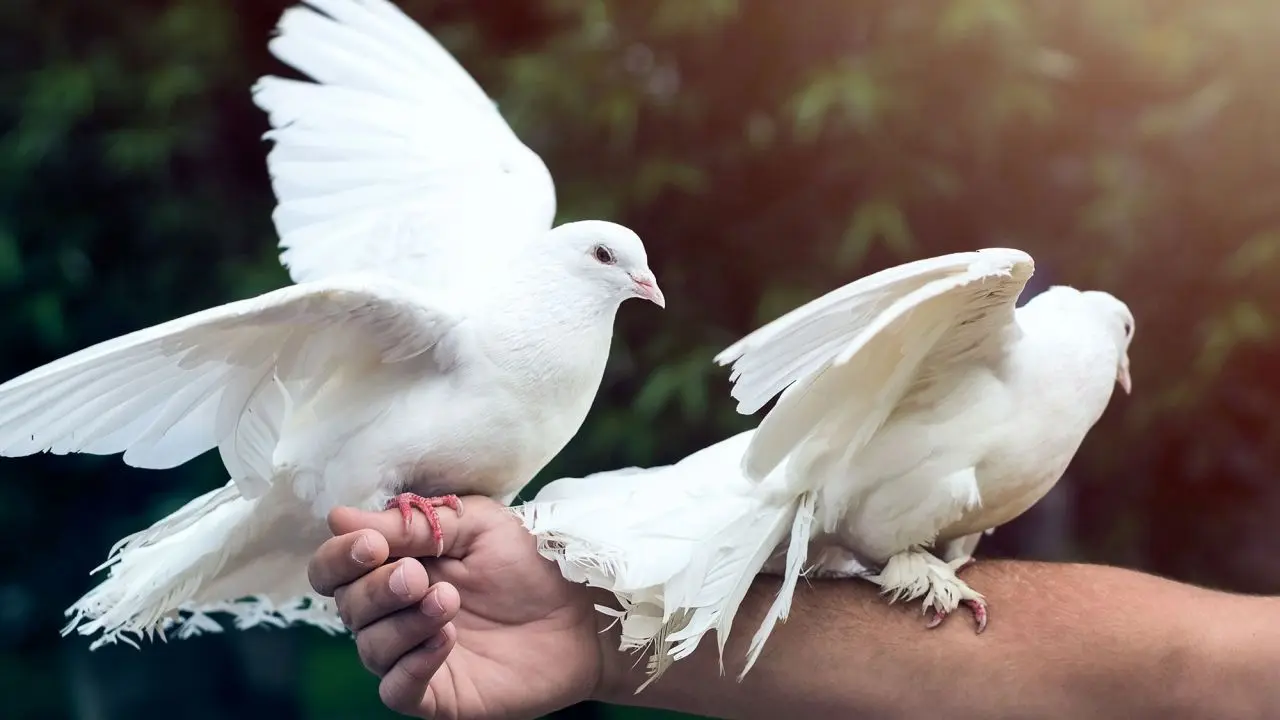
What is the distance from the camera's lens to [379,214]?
106 centimetres

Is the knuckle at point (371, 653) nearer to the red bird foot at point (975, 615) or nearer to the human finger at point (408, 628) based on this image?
the human finger at point (408, 628)

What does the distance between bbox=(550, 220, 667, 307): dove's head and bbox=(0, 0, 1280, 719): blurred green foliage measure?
549 millimetres

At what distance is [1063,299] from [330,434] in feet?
2.12

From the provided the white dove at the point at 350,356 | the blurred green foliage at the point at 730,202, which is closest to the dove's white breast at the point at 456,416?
the white dove at the point at 350,356

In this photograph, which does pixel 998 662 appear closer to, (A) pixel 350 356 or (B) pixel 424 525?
(B) pixel 424 525

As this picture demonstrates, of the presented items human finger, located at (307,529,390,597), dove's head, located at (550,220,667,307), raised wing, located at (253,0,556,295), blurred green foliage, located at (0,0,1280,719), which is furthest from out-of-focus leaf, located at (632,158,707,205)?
human finger, located at (307,529,390,597)

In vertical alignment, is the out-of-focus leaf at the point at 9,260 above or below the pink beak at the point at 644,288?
below

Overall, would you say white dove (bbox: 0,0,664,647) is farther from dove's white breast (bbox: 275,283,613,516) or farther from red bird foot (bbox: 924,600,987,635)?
red bird foot (bbox: 924,600,987,635)

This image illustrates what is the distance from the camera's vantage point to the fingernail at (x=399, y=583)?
0.71 meters

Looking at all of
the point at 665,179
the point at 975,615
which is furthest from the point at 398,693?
the point at 665,179

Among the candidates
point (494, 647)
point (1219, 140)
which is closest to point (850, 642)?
point (494, 647)

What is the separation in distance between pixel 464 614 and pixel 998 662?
455 mm

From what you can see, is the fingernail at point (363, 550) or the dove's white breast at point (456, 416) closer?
the fingernail at point (363, 550)

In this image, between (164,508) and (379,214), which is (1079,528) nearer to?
(379,214)
